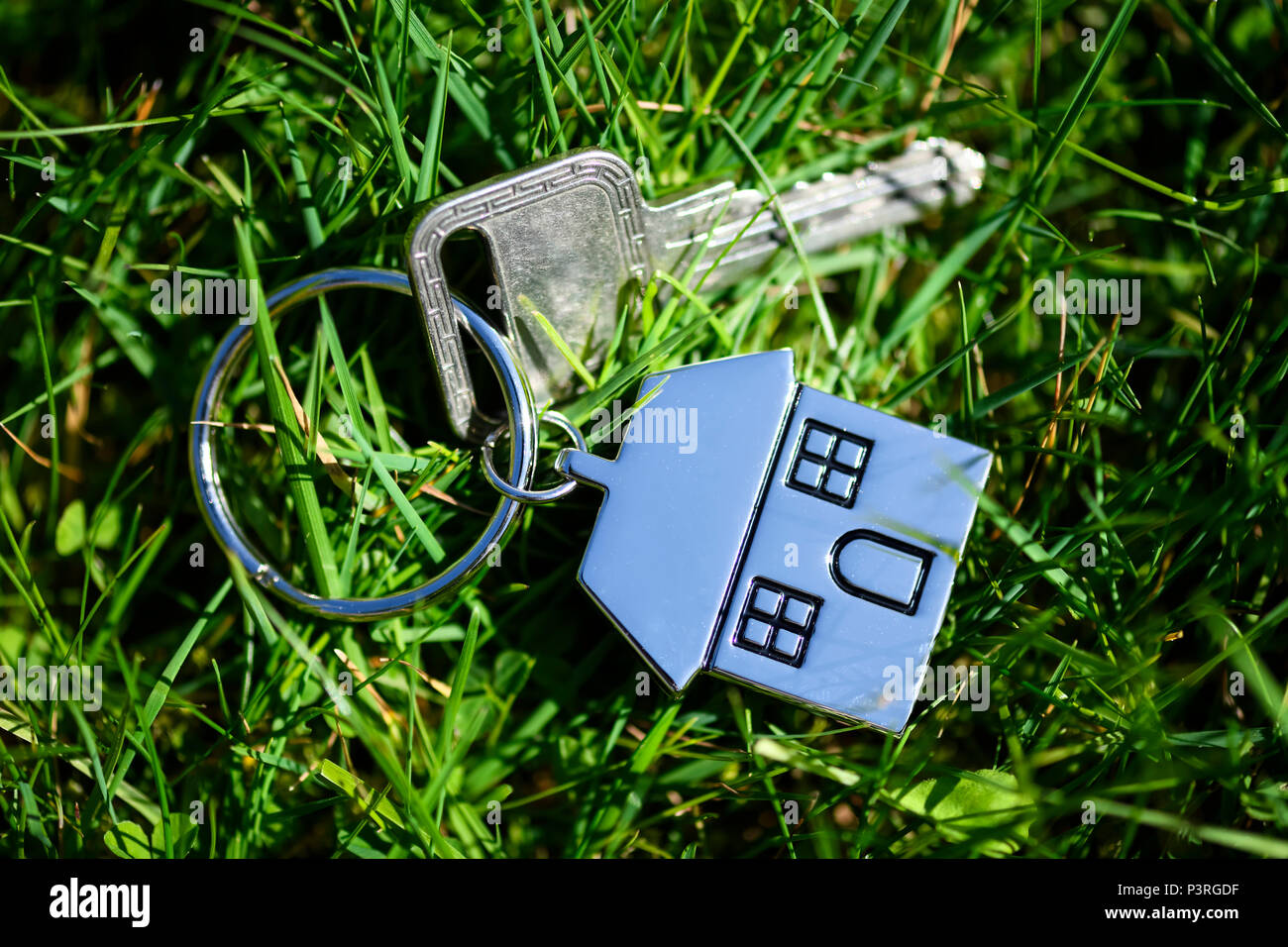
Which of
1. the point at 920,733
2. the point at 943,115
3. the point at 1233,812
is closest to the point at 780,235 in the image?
the point at 943,115

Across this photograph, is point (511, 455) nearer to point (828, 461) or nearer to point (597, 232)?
point (597, 232)

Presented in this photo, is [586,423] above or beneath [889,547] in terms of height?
above

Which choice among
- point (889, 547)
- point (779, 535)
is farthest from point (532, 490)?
point (889, 547)

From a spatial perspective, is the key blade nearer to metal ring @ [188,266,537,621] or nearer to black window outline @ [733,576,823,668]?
metal ring @ [188,266,537,621]

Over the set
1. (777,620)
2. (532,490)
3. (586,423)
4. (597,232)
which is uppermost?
(597,232)

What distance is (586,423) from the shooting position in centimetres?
178

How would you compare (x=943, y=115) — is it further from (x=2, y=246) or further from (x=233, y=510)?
(x=2, y=246)

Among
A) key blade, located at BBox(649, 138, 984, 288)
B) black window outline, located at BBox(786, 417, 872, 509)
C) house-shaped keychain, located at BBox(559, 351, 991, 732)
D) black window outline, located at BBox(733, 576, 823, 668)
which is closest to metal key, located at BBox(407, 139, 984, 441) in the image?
key blade, located at BBox(649, 138, 984, 288)

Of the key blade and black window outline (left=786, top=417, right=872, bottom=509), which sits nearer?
black window outline (left=786, top=417, right=872, bottom=509)

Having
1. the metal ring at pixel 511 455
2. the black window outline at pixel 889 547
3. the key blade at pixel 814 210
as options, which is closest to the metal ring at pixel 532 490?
the metal ring at pixel 511 455

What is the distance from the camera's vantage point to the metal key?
5.15 ft

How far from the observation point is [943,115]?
2.02m

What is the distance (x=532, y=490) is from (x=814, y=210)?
0.86m

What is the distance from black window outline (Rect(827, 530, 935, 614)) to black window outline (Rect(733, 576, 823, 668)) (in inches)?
2.5
